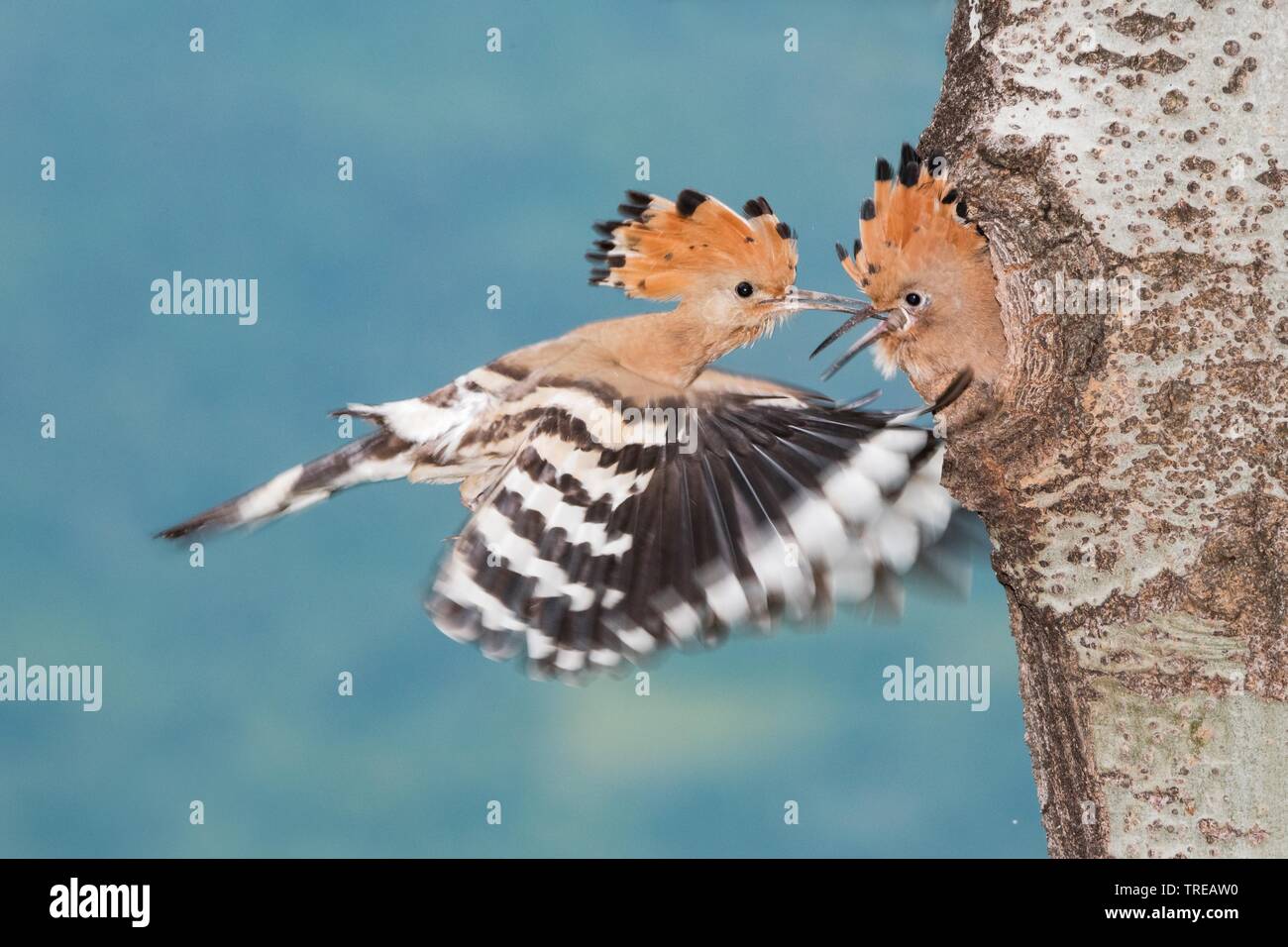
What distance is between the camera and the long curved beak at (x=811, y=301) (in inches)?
90.5

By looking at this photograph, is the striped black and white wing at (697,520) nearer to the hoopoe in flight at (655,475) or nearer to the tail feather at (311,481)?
the hoopoe in flight at (655,475)

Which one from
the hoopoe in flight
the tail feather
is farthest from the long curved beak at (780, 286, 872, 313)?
the tail feather

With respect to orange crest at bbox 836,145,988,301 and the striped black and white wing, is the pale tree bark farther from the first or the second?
the striped black and white wing

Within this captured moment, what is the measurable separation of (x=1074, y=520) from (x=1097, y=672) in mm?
209

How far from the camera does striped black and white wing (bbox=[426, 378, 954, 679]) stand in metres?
2.21

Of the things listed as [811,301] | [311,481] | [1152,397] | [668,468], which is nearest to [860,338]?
[811,301]

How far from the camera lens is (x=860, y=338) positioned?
7.41 feet

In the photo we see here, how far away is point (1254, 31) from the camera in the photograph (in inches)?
64.5

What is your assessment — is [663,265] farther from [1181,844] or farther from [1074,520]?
[1181,844]

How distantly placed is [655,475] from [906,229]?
1.93 feet

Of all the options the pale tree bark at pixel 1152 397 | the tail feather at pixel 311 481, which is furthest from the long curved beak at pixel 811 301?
the tail feather at pixel 311 481

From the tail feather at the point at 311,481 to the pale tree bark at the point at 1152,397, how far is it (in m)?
1.05

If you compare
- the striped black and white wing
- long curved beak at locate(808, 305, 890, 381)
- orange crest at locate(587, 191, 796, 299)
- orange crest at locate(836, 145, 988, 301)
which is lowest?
the striped black and white wing

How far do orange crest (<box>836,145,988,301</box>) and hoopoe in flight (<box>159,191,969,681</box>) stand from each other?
106mm
